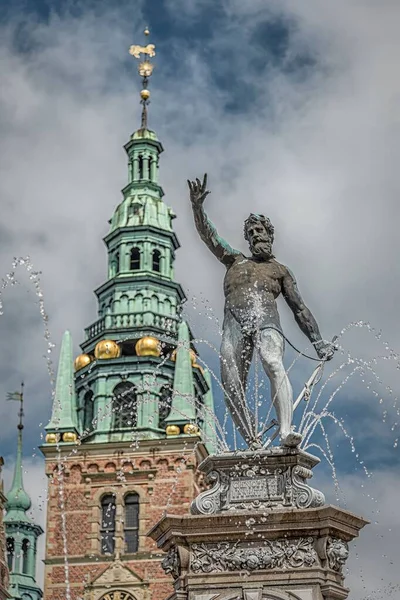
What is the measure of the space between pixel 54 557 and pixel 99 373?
8.62 m

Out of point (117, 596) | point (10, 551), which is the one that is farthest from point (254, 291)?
point (10, 551)

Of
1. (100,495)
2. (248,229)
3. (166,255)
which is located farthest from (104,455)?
(248,229)

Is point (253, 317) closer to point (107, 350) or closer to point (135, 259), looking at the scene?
point (107, 350)

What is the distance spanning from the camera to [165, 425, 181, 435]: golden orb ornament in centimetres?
5466

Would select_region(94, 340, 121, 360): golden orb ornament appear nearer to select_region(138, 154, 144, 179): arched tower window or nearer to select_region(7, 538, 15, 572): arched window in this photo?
select_region(138, 154, 144, 179): arched tower window

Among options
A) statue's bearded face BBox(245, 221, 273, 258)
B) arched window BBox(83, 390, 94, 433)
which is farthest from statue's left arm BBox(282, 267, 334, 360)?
arched window BBox(83, 390, 94, 433)

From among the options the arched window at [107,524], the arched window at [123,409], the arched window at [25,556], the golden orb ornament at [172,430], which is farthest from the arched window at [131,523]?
the arched window at [25,556]

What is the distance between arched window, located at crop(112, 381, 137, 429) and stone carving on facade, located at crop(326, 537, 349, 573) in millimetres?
46689

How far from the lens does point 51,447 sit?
55.1 m

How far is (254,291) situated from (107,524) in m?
44.2

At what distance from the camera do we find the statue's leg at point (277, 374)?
393 inches

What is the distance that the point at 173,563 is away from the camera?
9453 millimetres

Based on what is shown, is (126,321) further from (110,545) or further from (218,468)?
(218,468)

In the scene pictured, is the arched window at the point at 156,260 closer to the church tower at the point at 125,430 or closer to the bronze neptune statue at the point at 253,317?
the church tower at the point at 125,430
